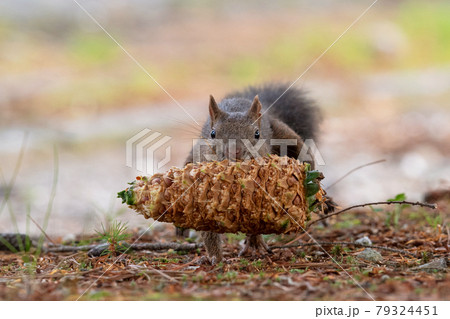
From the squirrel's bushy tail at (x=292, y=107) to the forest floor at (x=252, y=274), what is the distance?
1159 mm

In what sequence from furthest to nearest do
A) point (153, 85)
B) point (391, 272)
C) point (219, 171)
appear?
point (153, 85), point (219, 171), point (391, 272)

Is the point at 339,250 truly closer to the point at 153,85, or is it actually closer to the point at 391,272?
the point at 391,272

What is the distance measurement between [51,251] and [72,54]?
34.0 feet

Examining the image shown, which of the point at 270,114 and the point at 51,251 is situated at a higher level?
the point at 270,114

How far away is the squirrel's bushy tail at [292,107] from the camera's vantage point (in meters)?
4.98

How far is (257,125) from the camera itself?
4125 mm

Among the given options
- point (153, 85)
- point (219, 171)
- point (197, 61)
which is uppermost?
point (197, 61)

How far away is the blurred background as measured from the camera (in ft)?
25.5

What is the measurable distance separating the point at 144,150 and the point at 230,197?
634 cm

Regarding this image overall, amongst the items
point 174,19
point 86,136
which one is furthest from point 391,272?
point 174,19

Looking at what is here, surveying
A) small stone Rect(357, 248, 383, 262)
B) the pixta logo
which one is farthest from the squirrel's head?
the pixta logo

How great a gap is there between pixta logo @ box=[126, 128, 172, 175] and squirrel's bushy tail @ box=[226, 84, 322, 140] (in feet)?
9.40

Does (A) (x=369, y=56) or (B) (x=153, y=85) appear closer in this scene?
(B) (x=153, y=85)

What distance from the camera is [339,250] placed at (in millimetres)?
3531
